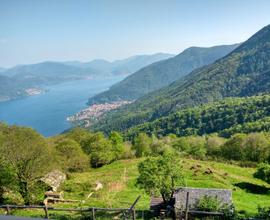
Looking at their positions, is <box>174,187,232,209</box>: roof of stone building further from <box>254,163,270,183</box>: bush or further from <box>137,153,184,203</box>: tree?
<box>254,163,270,183</box>: bush

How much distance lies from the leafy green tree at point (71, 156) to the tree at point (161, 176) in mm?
38301

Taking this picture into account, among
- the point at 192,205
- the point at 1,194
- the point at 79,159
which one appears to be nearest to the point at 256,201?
the point at 192,205

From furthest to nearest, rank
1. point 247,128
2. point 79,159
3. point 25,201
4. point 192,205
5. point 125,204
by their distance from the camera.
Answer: point 247,128 < point 79,159 < point 125,204 < point 25,201 < point 192,205

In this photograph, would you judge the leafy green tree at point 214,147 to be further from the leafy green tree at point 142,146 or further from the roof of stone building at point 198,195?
the roof of stone building at point 198,195

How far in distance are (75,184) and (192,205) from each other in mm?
24803

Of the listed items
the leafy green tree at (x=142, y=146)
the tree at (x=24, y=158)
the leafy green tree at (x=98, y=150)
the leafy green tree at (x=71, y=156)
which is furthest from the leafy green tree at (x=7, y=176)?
the leafy green tree at (x=142, y=146)

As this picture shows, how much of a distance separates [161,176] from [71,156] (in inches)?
1663

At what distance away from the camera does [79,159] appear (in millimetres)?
73000

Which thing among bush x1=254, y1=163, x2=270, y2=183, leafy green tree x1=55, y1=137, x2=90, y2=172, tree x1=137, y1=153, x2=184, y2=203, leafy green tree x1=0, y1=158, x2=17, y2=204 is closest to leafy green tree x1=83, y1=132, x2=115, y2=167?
leafy green tree x1=55, y1=137, x2=90, y2=172

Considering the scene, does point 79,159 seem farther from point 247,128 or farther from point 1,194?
point 247,128

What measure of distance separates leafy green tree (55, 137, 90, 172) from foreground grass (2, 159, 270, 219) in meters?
12.5

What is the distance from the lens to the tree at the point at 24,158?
37.1 metres

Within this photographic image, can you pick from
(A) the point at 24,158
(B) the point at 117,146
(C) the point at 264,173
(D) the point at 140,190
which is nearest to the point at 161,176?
(D) the point at 140,190

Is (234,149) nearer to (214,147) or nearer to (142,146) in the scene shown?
(214,147)
